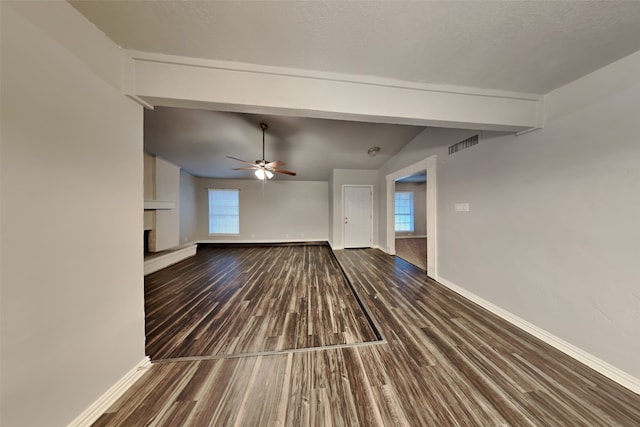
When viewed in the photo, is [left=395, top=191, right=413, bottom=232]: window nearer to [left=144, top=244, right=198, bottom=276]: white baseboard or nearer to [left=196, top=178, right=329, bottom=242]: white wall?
[left=196, top=178, right=329, bottom=242]: white wall

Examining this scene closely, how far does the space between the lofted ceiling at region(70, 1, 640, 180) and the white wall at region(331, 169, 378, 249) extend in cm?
373

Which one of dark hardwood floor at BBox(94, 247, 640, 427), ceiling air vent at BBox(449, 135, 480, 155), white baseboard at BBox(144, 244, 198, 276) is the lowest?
dark hardwood floor at BBox(94, 247, 640, 427)

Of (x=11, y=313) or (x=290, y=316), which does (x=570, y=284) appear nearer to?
(x=290, y=316)

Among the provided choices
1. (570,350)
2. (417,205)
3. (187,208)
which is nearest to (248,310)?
(570,350)

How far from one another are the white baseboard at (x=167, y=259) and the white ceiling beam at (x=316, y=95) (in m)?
3.47

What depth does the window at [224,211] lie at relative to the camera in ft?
20.1

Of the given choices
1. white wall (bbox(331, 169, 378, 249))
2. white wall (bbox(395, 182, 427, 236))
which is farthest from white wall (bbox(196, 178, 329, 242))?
white wall (bbox(395, 182, 427, 236))

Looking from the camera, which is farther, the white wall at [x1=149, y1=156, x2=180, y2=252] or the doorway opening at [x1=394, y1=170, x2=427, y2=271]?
the doorway opening at [x1=394, y1=170, x2=427, y2=271]

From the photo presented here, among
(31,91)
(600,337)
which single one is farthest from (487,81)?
(31,91)

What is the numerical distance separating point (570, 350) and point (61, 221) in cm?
380

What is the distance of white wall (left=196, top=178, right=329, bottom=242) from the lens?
19.9ft

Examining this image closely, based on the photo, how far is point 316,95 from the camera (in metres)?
1.54

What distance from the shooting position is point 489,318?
83.0 inches

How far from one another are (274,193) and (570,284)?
6071mm
